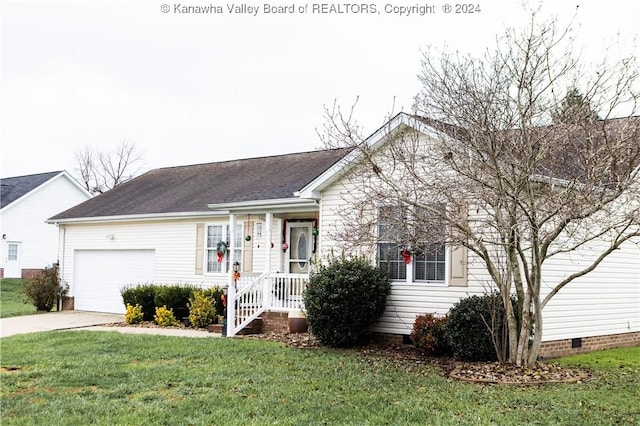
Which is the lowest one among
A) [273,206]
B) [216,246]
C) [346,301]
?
[346,301]

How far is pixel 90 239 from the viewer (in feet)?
73.9

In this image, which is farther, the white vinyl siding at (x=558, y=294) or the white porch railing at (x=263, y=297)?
the white porch railing at (x=263, y=297)

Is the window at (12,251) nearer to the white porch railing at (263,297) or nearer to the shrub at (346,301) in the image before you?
the white porch railing at (263,297)

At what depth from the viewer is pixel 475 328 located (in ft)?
37.2

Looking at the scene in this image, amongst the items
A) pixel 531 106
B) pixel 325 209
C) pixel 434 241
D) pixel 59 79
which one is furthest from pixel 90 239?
pixel 531 106

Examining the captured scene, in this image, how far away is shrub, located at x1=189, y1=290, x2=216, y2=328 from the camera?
16766mm

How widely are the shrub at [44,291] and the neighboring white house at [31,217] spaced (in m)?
13.9

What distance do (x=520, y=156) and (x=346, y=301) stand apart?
4.77 meters

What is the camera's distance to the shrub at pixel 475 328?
444 inches

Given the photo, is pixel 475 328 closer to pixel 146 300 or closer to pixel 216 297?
pixel 216 297

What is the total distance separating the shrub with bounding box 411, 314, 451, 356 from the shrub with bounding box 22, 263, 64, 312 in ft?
47.5

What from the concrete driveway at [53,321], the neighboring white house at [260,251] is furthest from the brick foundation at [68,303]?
the concrete driveway at [53,321]

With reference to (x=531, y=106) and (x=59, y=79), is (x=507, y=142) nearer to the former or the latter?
(x=531, y=106)

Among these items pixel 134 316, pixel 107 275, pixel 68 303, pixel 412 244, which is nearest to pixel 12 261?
pixel 68 303
